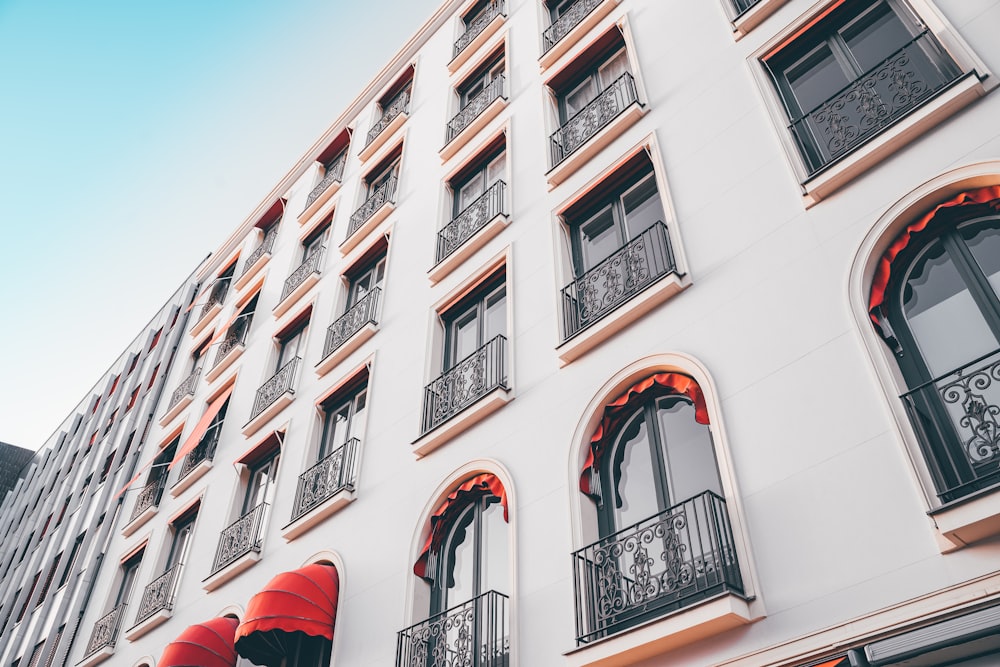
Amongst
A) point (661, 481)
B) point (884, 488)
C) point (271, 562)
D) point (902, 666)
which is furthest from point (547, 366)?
point (271, 562)

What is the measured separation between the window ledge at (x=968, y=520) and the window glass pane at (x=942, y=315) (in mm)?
1383

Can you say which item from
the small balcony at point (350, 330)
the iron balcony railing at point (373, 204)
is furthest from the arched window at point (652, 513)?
the iron balcony railing at point (373, 204)

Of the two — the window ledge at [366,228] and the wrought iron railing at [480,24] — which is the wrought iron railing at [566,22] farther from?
the window ledge at [366,228]

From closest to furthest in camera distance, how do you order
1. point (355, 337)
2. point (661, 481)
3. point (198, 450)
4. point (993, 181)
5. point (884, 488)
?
1. point (884, 488)
2. point (993, 181)
3. point (661, 481)
4. point (355, 337)
5. point (198, 450)

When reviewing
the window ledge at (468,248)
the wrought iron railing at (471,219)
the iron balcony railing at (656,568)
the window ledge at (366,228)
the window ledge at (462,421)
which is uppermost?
the window ledge at (366,228)

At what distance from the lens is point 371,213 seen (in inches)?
620

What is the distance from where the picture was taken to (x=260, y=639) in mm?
10219

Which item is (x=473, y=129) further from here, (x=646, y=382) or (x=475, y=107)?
(x=646, y=382)

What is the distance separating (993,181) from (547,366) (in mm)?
4923

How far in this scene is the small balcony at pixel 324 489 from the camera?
11110mm

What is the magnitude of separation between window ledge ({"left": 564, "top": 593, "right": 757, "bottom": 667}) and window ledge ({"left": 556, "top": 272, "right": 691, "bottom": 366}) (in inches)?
133

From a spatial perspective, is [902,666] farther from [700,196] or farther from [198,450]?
[198,450]

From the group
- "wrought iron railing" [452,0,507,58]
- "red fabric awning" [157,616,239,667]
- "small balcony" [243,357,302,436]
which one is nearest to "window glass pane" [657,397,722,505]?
"red fabric awning" [157,616,239,667]

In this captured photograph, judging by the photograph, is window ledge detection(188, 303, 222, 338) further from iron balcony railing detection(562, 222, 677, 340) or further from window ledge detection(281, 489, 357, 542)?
iron balcony railing detection(562, 222, 677, 340)
